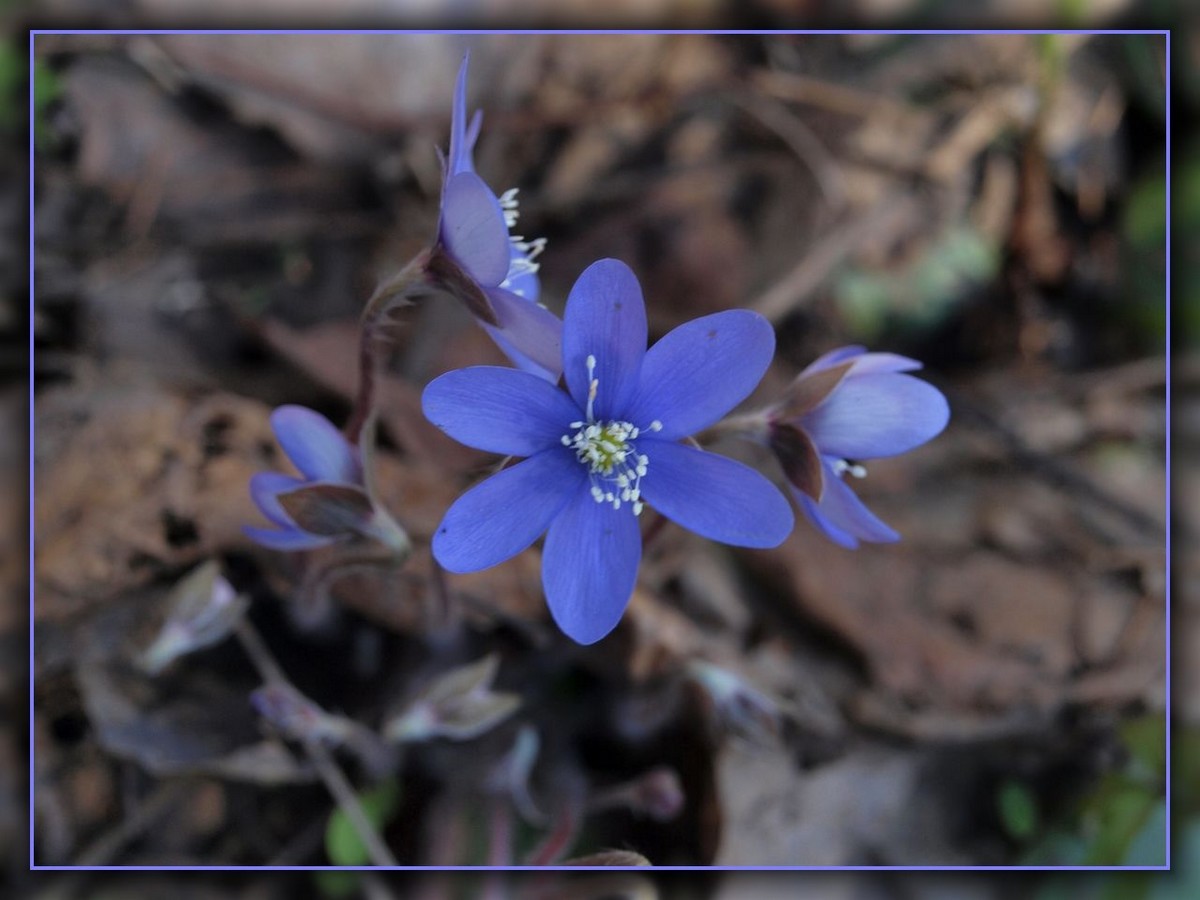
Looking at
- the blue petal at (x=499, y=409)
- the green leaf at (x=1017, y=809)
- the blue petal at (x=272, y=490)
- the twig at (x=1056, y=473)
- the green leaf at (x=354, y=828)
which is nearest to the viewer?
the blue petal at (x=499, y=409)

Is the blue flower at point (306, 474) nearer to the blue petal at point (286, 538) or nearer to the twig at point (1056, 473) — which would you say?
the blue petal at point (286, 538)

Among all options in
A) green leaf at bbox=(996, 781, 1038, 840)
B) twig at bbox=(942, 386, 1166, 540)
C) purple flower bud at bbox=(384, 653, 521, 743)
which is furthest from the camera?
twig at bbox=(942, 386, 1166, 540)

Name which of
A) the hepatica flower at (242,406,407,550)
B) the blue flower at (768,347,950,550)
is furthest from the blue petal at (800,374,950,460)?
the hepatica flower at (242,406,407,550)

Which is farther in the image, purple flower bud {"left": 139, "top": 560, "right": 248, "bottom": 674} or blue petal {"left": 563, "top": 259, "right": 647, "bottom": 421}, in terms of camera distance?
purple flower bud {"left": 139, "top": 560, "right": 248, "bottom": 674}

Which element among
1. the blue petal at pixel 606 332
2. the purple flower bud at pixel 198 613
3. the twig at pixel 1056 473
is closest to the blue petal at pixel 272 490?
the purple flower bud at pixel 198 613

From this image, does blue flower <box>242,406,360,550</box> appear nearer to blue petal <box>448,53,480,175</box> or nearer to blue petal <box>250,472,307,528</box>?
blue petal <box>250,472,307,528</box>

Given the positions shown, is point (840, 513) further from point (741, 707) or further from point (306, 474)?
point (306, 474)

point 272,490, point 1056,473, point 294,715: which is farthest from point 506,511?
point 1056,473
